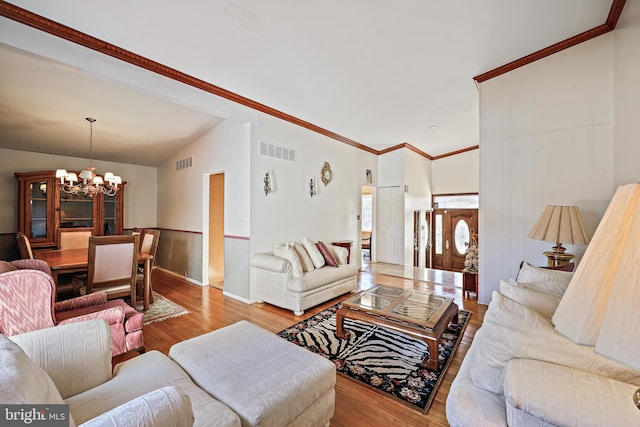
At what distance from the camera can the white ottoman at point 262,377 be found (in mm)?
1194

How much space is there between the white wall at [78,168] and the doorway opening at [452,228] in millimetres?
7325

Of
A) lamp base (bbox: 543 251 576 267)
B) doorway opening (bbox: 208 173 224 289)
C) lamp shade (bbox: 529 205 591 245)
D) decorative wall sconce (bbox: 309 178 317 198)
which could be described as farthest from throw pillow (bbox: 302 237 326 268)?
lamp base (bbox: 543 251 576 267)

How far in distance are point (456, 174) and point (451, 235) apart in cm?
169

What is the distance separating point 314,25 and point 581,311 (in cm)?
264

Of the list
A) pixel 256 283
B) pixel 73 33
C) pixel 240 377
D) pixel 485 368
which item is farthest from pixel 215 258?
pixel 485 368

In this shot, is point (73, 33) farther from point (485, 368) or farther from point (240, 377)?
point (485, 368)

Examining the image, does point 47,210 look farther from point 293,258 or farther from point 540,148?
point 540,148

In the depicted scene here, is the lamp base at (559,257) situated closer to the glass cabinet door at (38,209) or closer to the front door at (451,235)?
the front door at (451,235)

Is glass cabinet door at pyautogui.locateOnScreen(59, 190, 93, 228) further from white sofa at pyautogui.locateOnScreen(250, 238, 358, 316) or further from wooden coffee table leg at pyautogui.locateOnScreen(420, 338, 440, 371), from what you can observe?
wooden coffee table leg at pyautogui.locateOnScreen(420, 338, 440, 371)

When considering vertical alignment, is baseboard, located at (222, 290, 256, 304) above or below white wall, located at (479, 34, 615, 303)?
below

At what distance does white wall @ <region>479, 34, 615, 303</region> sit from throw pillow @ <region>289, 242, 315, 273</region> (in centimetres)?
237

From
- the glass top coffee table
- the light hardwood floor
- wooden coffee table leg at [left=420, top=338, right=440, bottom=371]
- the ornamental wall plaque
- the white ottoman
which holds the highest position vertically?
the ornamental wall plaque

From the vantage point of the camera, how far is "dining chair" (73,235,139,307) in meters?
2.67

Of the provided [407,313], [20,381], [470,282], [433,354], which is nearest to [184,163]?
[407,313]
